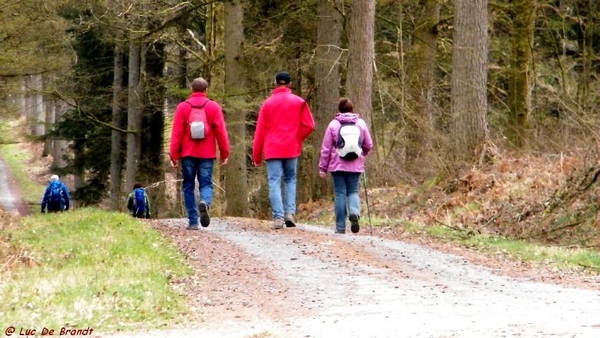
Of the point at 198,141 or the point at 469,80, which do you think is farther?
the point at 469,80

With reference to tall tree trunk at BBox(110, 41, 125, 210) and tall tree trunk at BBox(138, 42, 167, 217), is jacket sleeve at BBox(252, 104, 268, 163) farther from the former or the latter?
tall tree trunk at BBox(110, 41, 125, 210)

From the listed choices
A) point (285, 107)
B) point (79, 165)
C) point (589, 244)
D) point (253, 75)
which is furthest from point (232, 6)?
point (79, 165)

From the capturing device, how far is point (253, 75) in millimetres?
23156

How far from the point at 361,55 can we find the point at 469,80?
88.8 inches

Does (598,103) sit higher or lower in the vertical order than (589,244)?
higher

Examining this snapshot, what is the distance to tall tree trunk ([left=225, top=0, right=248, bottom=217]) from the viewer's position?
2066cm

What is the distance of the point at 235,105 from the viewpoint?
2034 centimetres

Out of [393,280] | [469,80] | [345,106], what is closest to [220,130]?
[345,106]

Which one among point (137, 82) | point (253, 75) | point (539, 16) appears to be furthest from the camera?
point (137, 82)

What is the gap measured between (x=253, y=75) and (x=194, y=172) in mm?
9762

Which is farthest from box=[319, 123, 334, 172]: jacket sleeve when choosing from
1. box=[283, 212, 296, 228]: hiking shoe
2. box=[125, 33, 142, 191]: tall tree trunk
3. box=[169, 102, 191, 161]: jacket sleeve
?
box=[125, 33, 142, 191]: tall tree trunk

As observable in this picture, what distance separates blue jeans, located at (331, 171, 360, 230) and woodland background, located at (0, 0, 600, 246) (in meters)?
2.24

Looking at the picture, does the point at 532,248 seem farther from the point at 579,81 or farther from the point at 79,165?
the point at 79,165

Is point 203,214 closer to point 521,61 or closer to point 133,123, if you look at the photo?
point 521,61
